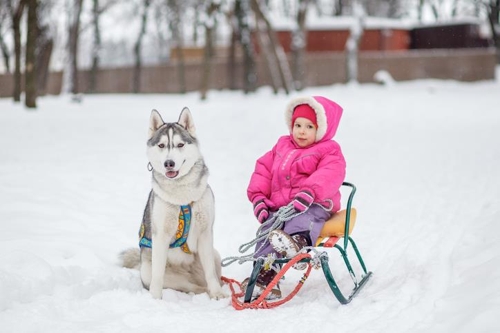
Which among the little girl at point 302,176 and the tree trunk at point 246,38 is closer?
the little girl at point 302,176

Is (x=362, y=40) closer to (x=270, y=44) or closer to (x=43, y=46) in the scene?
(x=270, y=44)

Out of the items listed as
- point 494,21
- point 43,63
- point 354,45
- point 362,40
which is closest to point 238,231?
point 354,45

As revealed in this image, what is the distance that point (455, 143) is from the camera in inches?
475

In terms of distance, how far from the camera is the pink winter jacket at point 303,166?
454 cm

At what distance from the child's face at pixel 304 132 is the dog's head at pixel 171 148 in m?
0.81

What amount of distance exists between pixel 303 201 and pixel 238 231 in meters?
2.55

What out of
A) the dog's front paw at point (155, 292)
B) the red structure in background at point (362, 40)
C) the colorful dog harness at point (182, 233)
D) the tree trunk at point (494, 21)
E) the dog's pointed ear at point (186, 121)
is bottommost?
the dog's front paw at point (155, 292)

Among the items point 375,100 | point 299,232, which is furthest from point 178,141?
point 375,100

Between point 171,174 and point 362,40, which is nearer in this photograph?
point 171,174

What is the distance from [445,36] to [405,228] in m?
35.8

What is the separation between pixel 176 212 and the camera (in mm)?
4605

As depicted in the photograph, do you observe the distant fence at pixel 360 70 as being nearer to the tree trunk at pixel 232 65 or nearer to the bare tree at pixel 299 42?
the tree trunk at pixel 232 65

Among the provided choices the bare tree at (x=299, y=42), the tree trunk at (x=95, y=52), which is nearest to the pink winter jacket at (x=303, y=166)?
the bare tree at (x=299, y=42)

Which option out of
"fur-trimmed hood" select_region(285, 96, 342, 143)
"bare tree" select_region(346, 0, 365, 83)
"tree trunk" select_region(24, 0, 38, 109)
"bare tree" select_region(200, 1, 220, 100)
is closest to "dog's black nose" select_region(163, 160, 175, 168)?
"fur-trimmed hood" select_region(285, 96, 342, 143)
